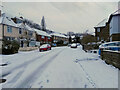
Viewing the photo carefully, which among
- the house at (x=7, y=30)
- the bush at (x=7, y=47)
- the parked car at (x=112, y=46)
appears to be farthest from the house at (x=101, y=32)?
the house at (x=7, y=30)

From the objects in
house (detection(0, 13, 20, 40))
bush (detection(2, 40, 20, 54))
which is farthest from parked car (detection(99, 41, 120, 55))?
house (detection(0, 13, 20, 40))

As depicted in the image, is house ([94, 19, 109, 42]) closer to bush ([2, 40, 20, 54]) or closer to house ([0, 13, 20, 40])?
bush ([2, 40, 20, 54])

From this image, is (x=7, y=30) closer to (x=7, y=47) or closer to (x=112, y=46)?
(x=7, y=47)

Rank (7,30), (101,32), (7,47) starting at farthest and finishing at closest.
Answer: (101,32) → (7,30) → (7,47)

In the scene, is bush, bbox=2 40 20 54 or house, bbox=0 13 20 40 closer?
bush, bbox=2 40 20 54

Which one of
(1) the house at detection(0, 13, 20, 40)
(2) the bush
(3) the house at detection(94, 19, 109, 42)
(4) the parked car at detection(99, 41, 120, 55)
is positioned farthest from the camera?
(3) the house at detection(94, 19, 109, 42)

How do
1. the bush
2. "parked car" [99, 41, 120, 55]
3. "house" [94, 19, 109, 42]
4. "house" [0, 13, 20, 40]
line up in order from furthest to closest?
"house" [94, 19, 109, 42]
"house" [0, 13, 20, 40]
the bush
"parked car" [99, 41, 120, 55]

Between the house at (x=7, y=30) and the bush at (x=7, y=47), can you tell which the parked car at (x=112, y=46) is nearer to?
the bush at (x=7, y=47)

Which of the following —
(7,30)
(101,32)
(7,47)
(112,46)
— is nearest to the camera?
(112,46)

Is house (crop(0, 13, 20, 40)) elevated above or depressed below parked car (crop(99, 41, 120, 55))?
above

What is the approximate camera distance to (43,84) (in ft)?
13.0

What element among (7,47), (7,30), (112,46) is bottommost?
(7,47)

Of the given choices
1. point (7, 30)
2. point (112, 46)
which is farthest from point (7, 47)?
point (112, 46)

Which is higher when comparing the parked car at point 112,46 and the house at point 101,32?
the house at point 101,32
